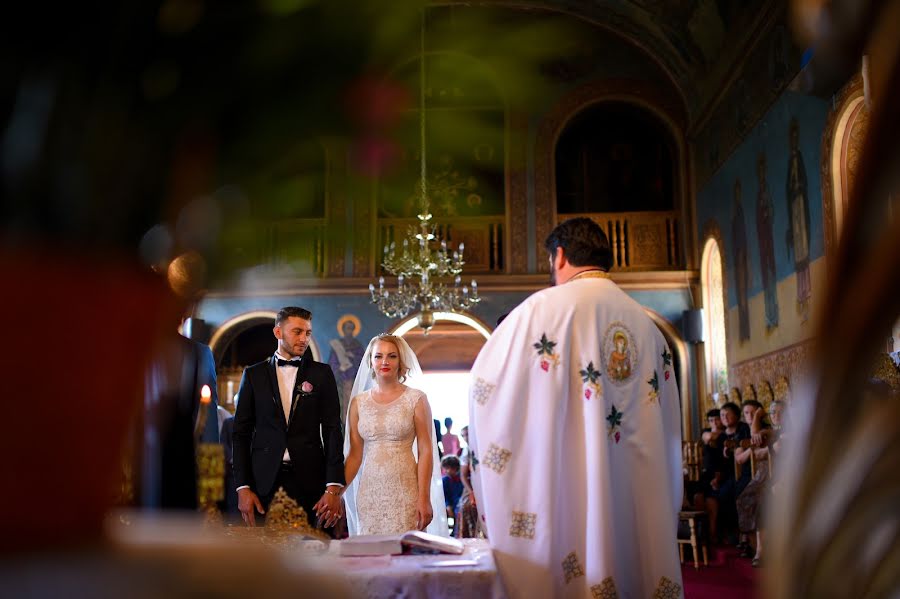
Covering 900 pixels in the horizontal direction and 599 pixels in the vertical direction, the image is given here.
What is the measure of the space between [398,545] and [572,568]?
2.75ft

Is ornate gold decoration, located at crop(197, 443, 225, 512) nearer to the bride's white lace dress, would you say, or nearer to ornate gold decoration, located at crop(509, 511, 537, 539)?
ornate gold decoration, located at crop(509, 511, 537, 539)

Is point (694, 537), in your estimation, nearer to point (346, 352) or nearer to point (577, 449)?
point (577, 449)

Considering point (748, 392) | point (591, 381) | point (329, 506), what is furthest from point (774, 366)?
point (591, 381)

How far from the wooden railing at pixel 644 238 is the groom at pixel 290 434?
467 inches

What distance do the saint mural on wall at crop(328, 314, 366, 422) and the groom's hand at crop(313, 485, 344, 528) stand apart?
441 inches

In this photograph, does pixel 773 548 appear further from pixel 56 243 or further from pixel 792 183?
pixel 792 183

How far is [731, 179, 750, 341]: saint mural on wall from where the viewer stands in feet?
43.0

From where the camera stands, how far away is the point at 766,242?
12172 mm

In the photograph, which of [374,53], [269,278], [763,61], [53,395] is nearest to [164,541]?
[53,395]

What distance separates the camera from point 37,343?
1.80 feet

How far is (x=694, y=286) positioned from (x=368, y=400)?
11.7m

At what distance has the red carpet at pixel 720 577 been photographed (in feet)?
24.8

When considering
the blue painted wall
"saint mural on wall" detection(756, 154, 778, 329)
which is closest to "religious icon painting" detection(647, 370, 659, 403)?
the blue painted wall

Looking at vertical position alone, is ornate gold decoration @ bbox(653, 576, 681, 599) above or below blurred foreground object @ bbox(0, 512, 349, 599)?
below
